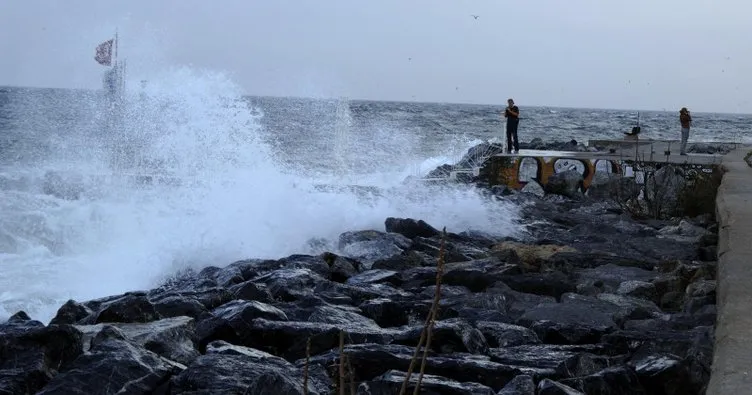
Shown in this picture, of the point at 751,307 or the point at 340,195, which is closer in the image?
the point at 751,307

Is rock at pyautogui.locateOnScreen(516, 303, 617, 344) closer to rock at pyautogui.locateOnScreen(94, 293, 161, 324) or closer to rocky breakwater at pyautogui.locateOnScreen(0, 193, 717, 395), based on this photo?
rocky breakwater at pyautogui.locateOnScreen(0, 193, 717, 395)

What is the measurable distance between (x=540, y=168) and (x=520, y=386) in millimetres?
16005

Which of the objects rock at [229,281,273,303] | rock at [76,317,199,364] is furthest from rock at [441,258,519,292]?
rock at [76,317,199,364]

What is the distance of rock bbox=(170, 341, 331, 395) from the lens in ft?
13.9

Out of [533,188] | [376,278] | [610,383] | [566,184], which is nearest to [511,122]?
[533,188]

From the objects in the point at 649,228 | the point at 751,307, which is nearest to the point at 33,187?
the point at 649,228

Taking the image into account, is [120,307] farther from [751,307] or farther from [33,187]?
[33,187]

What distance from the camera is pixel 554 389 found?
4.31 metres

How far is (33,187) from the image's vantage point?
19641 millimetres

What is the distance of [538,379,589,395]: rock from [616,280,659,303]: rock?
3.17 m

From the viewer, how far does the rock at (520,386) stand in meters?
4.35

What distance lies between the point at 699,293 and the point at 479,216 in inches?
297

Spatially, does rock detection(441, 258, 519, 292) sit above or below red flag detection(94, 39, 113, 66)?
below

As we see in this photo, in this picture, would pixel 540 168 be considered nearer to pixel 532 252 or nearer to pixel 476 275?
pixel 532 252
